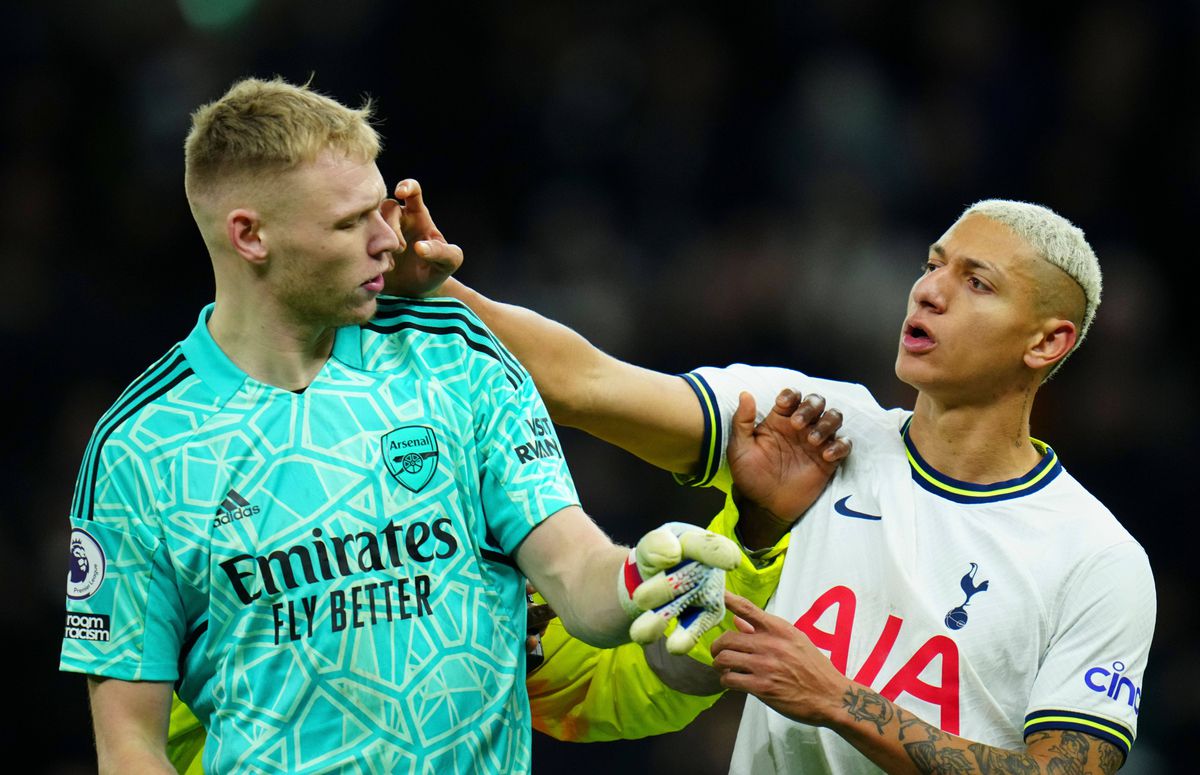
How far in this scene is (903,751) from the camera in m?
3.79

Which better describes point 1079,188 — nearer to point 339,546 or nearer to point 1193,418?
point 1193,418

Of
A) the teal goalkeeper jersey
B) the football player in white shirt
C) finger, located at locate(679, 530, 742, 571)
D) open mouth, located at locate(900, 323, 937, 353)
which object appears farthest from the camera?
open mouth, located at locate(900, 323, 937, 353)

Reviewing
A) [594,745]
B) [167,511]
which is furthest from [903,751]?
[594,745]

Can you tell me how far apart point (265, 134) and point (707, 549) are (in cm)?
131

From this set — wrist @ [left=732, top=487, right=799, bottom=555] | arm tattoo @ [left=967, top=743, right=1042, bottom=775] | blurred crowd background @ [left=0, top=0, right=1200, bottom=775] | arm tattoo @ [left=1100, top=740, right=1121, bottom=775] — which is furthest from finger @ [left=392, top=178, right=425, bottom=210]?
blurred crowd background @ [left=0, top=0, right=1200, bottom=775]

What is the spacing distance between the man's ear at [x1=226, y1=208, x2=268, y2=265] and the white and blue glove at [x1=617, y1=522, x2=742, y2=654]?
1.08m

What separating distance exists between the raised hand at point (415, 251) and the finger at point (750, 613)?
107 cm

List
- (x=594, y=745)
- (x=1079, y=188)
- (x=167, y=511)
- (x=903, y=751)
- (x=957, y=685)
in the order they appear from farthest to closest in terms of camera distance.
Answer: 1. (x=1079, y=188)
2. (x=594, y=745)
3. (x=957, y=685)
4. (x=903, y=751)
5. (x=167, y=511)

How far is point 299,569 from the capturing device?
10.4 feet

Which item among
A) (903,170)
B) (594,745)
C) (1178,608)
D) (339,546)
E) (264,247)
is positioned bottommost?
(594,745)

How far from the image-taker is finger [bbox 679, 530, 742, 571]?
286cm

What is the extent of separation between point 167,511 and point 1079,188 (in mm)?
6658

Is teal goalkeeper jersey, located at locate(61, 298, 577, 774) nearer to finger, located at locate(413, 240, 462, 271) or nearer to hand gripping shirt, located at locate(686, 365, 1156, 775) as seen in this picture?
finger, located at locate(413, 240, 462, 271)

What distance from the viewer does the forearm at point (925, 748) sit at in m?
3.79
